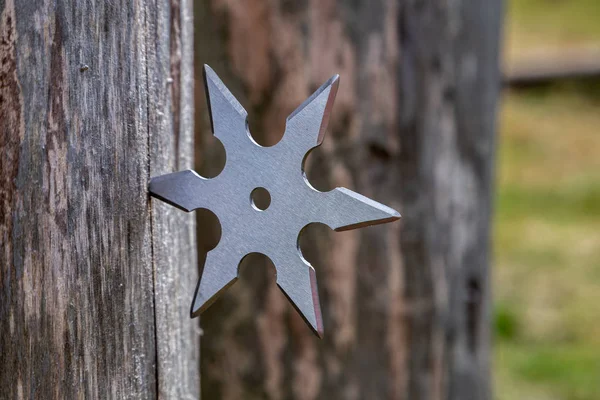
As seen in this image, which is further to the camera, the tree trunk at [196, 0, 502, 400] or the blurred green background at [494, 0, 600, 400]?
the blurred green background at [494, 0, 600, 400]

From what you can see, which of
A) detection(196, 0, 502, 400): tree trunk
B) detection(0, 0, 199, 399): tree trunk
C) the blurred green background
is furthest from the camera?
the blurred green background

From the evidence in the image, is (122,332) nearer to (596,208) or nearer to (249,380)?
(249,380)

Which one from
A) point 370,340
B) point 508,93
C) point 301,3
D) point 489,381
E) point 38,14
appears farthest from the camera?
point 508,93

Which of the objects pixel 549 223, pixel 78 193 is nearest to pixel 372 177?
pixel 78 193

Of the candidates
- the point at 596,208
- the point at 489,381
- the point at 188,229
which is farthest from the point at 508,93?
the point at 188,229

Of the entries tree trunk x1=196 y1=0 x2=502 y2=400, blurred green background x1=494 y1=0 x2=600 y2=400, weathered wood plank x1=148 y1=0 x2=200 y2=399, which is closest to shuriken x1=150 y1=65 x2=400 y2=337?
weathered wood plank x1=148 y1=0 x2=200 y2=399

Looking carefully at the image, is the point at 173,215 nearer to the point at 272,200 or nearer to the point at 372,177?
the point at 272,200

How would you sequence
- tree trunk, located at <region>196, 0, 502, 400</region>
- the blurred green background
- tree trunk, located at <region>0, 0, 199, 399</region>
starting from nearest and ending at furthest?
tree trunk, located at <region>0, 0, 199, 399</region>, tree trunk, located at <region>196, 0, 502, 400</region>, the blurred green background

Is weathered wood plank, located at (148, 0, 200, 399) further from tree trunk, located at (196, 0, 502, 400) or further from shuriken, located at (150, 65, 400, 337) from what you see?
tree trunk, located at (196, 0, 502, 400)
